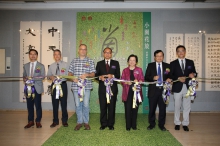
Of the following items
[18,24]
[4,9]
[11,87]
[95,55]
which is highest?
[4,9]

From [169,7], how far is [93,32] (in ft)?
8.09

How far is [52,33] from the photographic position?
589 centimetres

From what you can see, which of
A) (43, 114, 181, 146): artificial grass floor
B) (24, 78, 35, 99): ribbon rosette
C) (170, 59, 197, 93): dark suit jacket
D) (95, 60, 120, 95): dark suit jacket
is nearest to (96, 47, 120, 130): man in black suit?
(95, 60, 120, 95): dark suit jacket

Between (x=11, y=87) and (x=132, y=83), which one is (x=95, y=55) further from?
(x=11, y=87)

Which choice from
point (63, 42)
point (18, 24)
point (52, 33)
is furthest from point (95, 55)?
point (18, 24)

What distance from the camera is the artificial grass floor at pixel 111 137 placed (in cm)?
326

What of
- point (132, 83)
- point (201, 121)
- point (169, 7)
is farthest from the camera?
point (169, 7)

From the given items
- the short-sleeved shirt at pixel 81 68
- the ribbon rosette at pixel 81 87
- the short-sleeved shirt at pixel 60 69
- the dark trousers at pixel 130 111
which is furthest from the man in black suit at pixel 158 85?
the short-sleeved shirt at pixel 60 69

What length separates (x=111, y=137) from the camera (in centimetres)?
355

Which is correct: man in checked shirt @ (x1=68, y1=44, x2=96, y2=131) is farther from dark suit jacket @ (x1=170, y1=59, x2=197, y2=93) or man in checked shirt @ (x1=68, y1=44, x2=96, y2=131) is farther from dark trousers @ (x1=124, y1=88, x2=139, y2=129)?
Result: dark suit jacket @ (x1=170, y1=59, x2=197, y2=93)

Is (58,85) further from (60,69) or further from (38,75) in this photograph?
(38,75)

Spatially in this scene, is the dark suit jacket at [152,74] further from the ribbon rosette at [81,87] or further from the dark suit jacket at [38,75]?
the dark suit jacket at [38,75]

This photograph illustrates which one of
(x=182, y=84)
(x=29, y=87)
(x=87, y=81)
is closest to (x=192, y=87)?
(x=182, y=84)

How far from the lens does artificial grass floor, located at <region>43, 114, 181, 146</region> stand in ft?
10.7
